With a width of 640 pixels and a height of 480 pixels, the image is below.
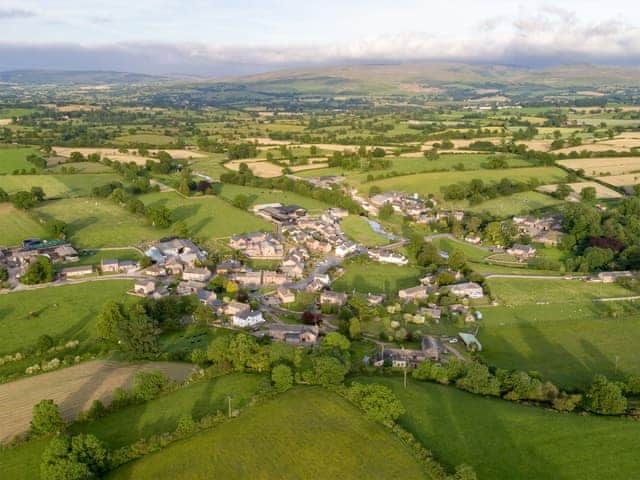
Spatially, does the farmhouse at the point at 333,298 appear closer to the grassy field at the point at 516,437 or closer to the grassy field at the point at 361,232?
the grassy field at the point at 516,437

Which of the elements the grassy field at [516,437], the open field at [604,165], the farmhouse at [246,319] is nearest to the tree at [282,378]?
the grassy field at [516,437]

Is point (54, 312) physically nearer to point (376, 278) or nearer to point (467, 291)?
point (376, 278)

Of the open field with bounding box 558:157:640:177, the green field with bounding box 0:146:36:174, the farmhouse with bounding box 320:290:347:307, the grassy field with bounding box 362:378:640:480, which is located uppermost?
the green field with bounding box 0:146:36:174

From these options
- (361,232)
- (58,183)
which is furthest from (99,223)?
(361,232)

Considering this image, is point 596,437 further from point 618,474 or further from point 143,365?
point 143,365

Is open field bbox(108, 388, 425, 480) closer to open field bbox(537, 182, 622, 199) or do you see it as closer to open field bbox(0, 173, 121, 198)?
open field bbox(0, 173, 121, 198)

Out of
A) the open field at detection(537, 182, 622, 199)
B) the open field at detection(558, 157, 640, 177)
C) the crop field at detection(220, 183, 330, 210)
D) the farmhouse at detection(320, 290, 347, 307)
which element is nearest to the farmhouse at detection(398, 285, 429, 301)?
the farmhouse at detection(320, 290, 347, 307)

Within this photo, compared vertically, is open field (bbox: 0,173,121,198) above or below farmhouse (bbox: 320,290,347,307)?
above
